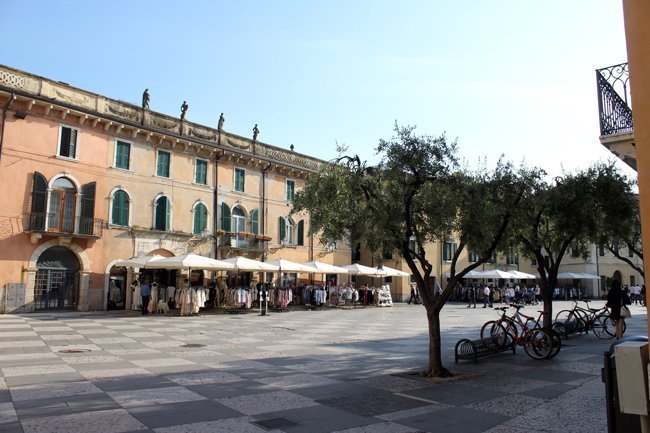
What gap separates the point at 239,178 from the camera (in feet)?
103

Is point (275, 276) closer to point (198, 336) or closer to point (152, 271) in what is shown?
point (152, 271)

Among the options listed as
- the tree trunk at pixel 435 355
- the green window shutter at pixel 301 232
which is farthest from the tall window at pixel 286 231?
the tree trunk at pixel 435 355

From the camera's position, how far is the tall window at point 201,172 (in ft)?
96.1

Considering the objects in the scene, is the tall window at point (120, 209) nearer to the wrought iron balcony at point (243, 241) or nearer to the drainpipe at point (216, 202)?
the drainpipe at point (216, 202)

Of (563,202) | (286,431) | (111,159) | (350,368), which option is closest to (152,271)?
(111,159)

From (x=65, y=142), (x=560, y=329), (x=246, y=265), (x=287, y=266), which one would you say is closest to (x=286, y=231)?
(x=287, y=266)

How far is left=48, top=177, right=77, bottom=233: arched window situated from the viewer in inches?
902

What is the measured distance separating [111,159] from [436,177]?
20769mm

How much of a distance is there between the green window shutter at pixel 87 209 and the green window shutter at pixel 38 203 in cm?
167

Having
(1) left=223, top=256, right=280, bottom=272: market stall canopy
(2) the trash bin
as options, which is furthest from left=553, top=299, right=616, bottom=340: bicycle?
(1) left=223, top=256, right=280, bottom=272: market stall canopy

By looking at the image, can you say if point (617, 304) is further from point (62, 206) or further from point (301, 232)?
point (301, 232)

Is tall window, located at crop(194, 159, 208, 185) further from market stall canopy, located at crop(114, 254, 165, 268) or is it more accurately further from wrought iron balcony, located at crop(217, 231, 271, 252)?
market stall canopy, located at crop(114, 254, 165, 268)

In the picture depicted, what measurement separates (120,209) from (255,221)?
8.86 metres

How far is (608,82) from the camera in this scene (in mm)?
9000
